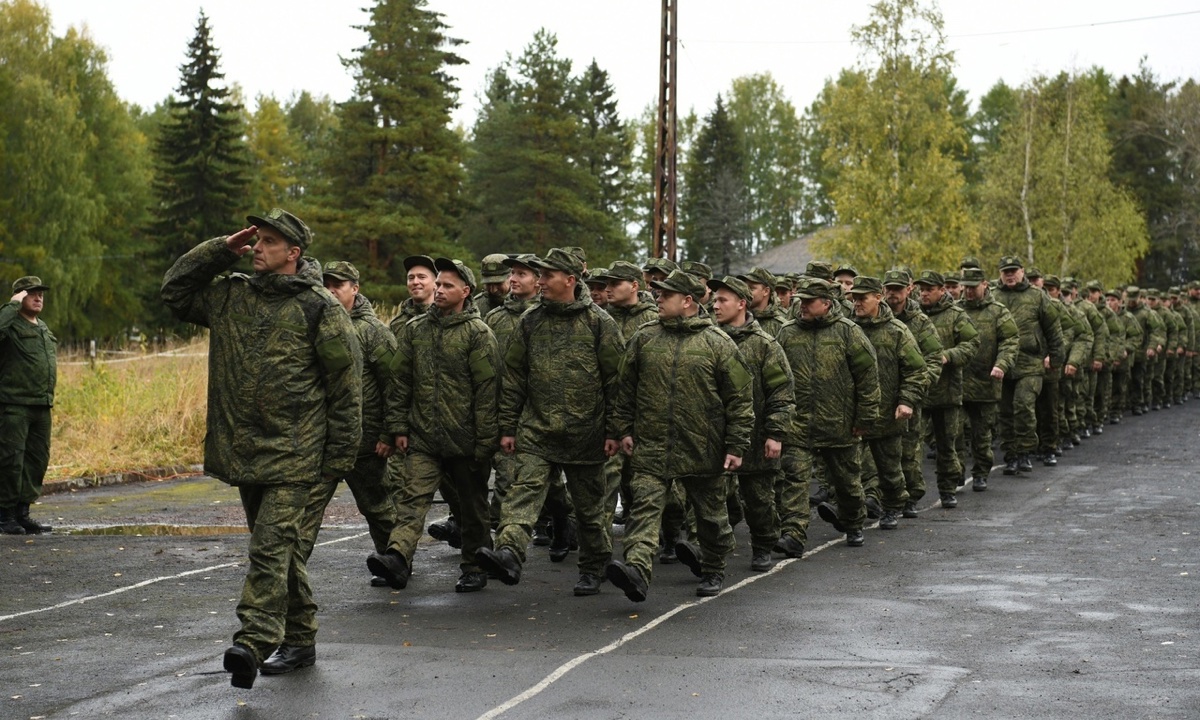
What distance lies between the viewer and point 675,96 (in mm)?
25344

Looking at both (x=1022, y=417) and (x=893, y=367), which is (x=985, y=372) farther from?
(x=893, y=367)

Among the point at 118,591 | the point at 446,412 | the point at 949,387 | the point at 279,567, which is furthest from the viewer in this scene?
the point at 949,387

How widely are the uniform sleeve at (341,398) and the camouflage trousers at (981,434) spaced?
10836mm

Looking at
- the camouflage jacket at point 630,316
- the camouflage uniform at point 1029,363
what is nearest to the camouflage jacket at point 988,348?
the camouflage uniform at point 1029,363

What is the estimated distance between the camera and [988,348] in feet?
58.2

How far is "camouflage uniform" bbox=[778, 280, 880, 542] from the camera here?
41.8ft

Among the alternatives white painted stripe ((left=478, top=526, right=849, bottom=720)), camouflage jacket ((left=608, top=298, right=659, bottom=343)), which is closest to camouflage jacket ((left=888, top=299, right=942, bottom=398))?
camouflage jacket ((left=608, top=298, right=659, bottom=343))

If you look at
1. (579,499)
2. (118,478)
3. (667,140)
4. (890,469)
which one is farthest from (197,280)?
(667,140)

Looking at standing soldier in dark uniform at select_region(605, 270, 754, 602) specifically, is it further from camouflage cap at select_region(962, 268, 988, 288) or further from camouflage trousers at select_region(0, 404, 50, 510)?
camouflage cap at select_region(962, 268, 988, 288)

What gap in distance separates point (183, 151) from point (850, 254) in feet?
93.0

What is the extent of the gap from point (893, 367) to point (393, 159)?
151 ft

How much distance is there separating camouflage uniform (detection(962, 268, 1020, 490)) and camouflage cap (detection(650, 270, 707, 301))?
7769 millimetres

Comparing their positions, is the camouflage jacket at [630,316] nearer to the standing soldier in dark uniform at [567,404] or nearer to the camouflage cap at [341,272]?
the standing soldier in dark uniform at [567,404]

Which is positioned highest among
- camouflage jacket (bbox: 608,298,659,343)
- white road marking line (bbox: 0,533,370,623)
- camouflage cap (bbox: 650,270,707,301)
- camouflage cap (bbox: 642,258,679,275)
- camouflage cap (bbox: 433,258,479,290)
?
camouflage cap (bbox: 642,258,679,275)
